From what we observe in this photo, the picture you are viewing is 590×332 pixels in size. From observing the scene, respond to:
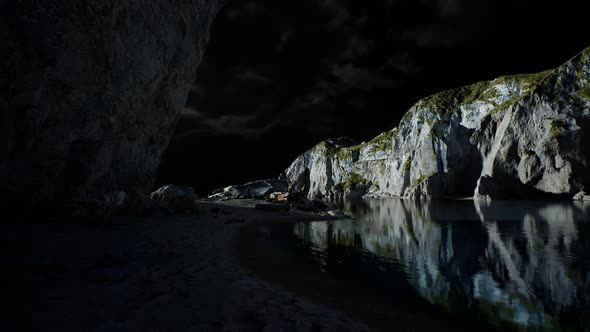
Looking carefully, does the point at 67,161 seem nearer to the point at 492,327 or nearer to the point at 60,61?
the point at 60,61

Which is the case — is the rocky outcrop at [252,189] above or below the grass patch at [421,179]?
below

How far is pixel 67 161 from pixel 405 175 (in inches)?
5877

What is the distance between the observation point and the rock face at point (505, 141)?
8194 centimetres

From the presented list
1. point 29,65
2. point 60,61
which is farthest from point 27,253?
point 60,61

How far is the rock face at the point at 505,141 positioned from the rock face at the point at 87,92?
10298cm

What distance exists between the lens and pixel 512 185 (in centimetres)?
9481

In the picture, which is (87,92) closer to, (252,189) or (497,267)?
(497,267)

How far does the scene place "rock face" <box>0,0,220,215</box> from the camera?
42.3 feet

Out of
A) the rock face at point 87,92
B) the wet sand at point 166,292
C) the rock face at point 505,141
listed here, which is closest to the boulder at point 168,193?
the rock face at point 87,92

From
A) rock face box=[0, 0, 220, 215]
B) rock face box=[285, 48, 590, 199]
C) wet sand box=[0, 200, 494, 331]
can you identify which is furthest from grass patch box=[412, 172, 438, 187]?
wet sand box=[0, 200, 494, 331]

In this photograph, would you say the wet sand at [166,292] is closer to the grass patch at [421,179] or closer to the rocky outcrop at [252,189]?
the rocky outcrop at [252,189]

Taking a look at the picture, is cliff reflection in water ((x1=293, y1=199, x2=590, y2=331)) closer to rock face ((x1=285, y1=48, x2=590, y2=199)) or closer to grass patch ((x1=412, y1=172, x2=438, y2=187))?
rock face ((x1=285, y1=48, x2=590, y2=199))

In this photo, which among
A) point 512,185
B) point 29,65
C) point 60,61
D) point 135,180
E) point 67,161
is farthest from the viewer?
point 512,185

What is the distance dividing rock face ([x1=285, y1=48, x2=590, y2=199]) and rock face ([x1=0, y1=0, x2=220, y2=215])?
338ft
